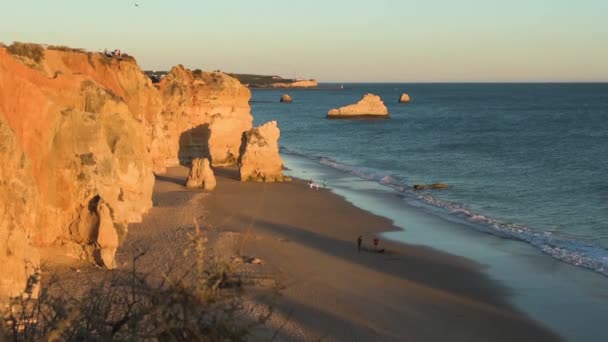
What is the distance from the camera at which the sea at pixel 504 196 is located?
74.5 feet

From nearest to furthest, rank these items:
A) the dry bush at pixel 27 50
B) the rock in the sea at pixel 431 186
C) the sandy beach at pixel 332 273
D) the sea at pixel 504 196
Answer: the sandy beach at pixel 332 273
the sea at pixel 504 196
the dry bush at pixel 27 50
the rock in the sea at pixel 431 186

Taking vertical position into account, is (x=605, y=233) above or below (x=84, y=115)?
below

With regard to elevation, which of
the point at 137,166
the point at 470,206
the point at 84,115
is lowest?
the point at 470,206

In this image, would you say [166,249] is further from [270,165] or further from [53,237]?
[270,165]

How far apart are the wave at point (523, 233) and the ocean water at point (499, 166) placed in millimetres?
40

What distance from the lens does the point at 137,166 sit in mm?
27219

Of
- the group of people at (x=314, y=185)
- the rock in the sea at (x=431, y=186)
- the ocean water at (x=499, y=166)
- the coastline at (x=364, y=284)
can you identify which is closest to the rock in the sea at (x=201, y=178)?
the coastline at (x=364, y=284)

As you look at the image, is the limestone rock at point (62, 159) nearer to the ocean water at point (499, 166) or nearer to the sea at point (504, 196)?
the sea at point (504, 196)

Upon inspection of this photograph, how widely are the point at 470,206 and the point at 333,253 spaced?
14.4 metres

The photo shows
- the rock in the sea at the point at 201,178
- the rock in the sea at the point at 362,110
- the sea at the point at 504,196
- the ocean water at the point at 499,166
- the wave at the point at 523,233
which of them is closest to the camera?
the sea at the point at 504,196

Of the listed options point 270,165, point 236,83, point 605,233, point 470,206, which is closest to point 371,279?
point 605,233

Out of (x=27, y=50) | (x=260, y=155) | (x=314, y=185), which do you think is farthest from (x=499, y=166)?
(x=27, y=50)

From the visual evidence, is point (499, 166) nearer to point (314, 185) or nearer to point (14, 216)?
point (314, 185)

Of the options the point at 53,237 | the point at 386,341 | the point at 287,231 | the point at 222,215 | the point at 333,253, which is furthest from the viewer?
the point at 222,215
